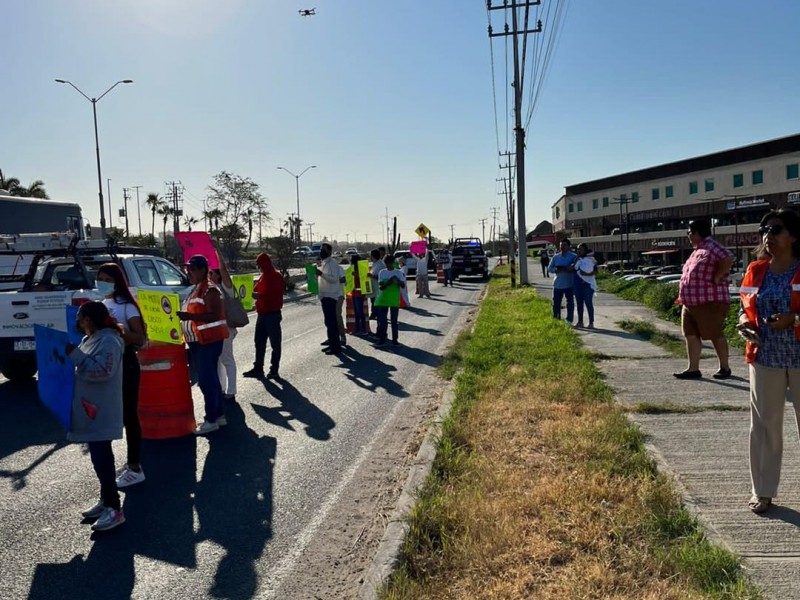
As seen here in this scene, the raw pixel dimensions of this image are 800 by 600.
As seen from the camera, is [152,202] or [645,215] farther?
[152,202]

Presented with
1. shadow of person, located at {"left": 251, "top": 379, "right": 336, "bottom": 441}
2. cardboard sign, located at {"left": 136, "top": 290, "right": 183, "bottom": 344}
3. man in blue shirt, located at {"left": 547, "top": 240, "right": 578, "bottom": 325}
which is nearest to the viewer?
cardboard sign, located at {"left": 136, "top": 290, "right": 183, "bottom": 344}

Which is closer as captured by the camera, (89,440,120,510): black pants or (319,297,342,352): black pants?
(89,440,120,510): black pants

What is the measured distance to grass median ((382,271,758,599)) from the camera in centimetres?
346

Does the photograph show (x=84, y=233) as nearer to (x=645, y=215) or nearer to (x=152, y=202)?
(x=645, y=215)

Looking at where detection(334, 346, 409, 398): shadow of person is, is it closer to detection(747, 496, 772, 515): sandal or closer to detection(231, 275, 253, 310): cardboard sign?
detection(231, 275, 253, 310): cardboard sign

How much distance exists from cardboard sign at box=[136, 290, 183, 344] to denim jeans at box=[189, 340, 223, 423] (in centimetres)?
45

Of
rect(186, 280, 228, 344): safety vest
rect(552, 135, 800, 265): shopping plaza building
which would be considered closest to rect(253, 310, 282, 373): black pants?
rect(186, 280, 228, 344): safety vest

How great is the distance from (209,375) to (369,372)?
3.86 m

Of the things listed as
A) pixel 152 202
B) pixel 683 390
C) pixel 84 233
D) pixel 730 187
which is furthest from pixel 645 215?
pixel 683 390

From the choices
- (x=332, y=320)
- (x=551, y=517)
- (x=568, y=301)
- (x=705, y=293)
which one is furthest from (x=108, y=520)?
(x=568, y=301)

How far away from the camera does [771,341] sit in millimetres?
4145

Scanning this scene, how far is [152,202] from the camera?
310 feet

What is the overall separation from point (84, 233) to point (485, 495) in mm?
17046

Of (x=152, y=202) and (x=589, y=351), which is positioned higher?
(x=152, y=202)
